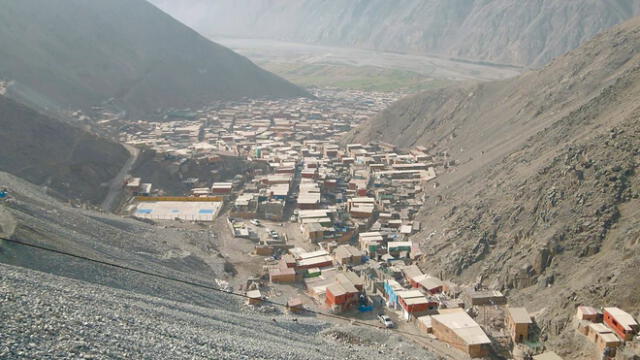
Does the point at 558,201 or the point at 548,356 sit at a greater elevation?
the point at 558,201

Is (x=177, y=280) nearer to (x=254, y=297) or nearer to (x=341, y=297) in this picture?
(x=254, y=297)

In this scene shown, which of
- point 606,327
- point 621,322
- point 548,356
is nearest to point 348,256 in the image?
point 548,356

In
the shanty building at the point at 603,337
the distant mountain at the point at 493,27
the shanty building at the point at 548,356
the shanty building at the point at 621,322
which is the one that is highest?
the distant mountain at the point at 493,27

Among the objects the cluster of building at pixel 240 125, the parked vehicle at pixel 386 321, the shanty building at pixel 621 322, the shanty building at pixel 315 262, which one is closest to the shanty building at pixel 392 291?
the parked vehicle at pixel 386 321

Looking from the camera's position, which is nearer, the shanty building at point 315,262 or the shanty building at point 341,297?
the shanty building at point 341,297

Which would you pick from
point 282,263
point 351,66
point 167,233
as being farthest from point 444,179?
point 351,66

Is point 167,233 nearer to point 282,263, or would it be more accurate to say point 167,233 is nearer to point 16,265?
point 282,263

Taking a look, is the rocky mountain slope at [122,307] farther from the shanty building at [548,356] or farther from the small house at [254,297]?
the shanty building at [548,356]
